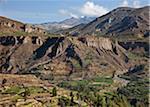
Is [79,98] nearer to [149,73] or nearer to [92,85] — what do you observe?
[92,85]

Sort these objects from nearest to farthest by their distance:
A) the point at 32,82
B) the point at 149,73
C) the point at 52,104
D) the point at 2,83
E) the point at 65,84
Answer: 1. the point at 52,104
2. the point at 2,83
3. the point at 32,82
4. the point at 65,84
5. the point at 149,73

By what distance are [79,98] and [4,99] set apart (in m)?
21.7

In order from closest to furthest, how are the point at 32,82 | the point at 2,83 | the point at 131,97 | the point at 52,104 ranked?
the point at 52,104, the point at 2,83, the point at 32,82, the point at 131,97

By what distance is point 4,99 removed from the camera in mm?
104562

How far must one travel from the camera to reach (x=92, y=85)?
181375mm

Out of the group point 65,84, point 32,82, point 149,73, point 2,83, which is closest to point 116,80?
point 149,73

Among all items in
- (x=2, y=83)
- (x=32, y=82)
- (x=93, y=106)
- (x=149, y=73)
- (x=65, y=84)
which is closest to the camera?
(x=93, y=106)

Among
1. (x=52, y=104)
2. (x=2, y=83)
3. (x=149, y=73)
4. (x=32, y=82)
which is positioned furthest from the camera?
(x=149, y=73)

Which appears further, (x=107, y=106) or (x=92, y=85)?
(x=92, y=85)

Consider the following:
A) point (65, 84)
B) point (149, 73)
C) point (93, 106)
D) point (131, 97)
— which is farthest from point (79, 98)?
point (149, 73)

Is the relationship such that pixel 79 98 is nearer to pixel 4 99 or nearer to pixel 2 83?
pixel 4 99

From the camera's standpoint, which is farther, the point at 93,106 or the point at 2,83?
the point at 2,83

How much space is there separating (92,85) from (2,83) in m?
59.1

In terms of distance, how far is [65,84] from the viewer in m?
179
